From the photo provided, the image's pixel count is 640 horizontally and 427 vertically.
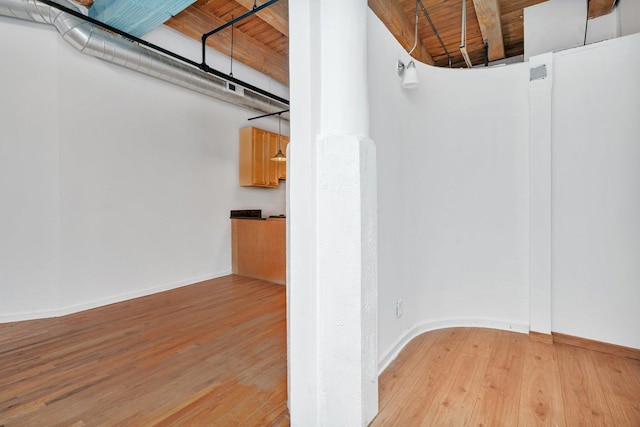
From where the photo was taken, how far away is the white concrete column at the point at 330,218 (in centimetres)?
145

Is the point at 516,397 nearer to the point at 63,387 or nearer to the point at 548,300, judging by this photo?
the point at 548,300

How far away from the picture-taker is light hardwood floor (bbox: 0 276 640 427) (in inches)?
64.8

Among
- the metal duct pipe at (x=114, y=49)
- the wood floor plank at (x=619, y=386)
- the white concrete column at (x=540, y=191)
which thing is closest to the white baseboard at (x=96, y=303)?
the metal duct pipe at (x=114, y=49)

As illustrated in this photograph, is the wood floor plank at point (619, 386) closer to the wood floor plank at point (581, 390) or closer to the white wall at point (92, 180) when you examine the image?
the wood floor plank at point (581, 390)

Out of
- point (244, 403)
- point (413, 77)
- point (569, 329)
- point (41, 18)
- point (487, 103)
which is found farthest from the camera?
point (41, 18)

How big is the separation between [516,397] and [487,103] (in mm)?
2290

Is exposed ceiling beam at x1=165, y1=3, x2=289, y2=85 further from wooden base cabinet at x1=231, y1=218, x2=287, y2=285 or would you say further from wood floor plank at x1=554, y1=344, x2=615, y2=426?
wood floor plank at x1=554, y1=344, x2=615, y2=426

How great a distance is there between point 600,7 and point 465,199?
2.21m

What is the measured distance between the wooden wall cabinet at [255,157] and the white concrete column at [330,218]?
3501mm

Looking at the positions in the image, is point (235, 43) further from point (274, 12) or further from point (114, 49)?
point (114, 49)

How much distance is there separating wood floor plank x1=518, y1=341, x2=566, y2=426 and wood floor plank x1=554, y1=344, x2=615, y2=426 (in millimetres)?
36

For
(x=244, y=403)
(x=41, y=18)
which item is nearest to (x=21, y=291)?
(x=41, y=18)

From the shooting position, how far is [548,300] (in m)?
2.46

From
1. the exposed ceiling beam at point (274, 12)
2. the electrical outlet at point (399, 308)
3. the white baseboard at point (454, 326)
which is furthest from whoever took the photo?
the exposed ceiling beam at point (274, 12)
